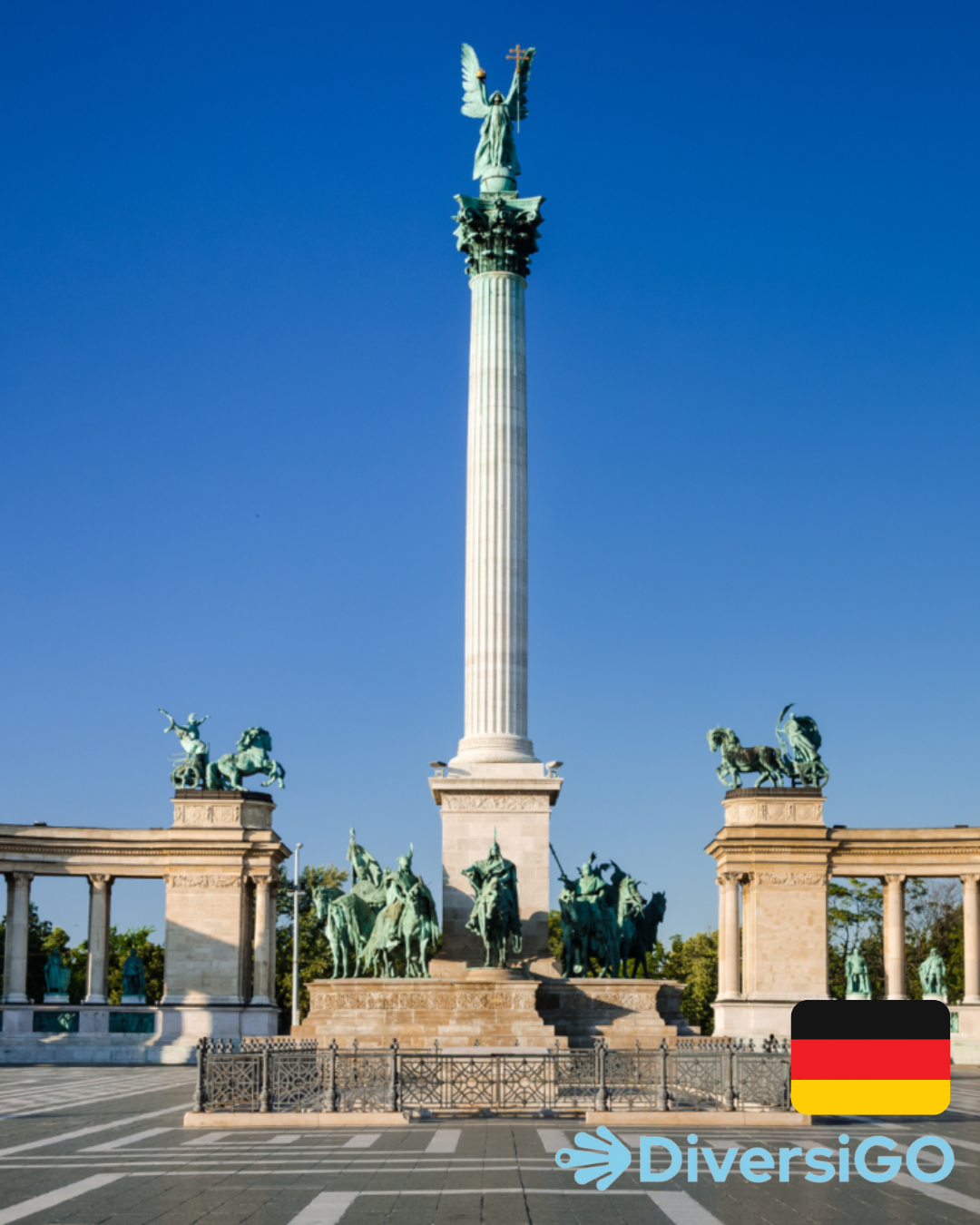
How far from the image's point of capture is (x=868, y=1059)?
8352 millimetres

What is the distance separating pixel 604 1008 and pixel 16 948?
4586 cm

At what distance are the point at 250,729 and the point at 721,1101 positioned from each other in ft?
197

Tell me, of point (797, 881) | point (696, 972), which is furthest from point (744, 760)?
point (696, 972)

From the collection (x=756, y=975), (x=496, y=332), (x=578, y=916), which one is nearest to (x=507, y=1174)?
(x=578, y=916)

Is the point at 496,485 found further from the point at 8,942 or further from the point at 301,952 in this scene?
the point at 301,952

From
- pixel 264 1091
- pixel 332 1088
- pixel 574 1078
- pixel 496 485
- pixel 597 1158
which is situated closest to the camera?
pixel 597 1158

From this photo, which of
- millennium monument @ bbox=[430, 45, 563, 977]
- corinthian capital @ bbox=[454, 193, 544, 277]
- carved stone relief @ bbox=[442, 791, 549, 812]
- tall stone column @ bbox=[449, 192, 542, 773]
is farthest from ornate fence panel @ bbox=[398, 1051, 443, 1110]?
corinthian capital @ bbox=[454, 193, 544, 277]

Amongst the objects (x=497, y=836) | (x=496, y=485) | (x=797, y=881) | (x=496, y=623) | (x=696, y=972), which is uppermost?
(x=496, y=485)

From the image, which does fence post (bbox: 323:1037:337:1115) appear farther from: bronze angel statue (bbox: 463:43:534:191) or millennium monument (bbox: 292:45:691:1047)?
bronze angel statue (bbox: 463:43:534:191)

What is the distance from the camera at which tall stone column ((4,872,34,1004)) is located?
80.8 meters

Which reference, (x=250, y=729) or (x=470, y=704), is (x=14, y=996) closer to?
(x=250, y=729)

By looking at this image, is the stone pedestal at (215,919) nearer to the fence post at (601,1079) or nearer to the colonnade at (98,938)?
the colonnade at (98,938)

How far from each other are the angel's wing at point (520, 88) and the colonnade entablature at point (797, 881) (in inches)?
1591

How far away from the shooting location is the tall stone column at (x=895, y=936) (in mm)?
80750
